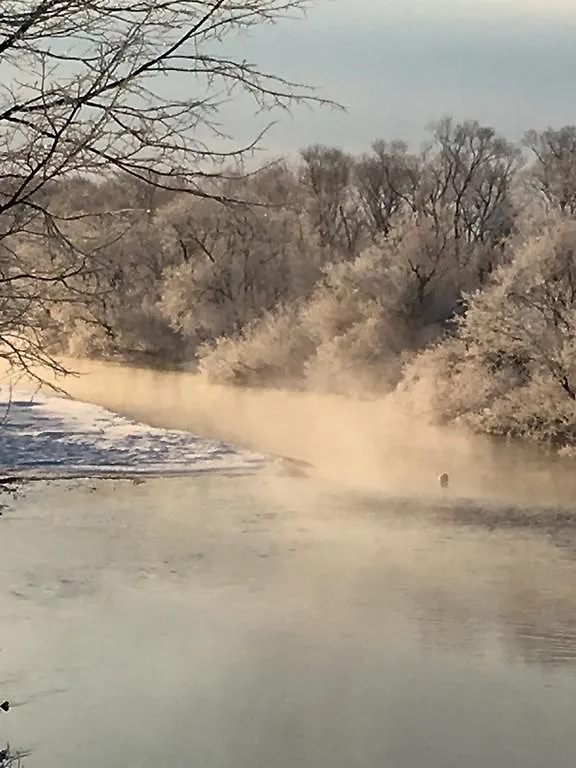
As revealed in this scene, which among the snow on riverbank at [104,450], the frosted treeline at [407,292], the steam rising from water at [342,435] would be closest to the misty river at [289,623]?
the steam rising from water at [342,435]

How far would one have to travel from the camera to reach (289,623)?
8289mm

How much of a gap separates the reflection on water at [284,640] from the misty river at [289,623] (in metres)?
0.02

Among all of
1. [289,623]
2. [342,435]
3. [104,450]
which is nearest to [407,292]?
[342,435]

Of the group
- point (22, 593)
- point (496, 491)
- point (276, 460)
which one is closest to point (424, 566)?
point (22, 593)

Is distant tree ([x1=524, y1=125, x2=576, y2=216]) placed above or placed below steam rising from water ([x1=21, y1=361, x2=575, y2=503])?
above

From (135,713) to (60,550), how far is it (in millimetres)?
3878

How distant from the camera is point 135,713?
6680 mm

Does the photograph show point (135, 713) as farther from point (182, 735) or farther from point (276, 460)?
point (276, 460)

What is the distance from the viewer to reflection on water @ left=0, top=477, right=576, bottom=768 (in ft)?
20.9

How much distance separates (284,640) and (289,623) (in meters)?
0.40

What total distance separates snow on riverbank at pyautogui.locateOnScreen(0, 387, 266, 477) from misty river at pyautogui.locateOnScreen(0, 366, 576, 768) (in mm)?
862

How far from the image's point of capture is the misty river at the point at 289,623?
639 centimetres

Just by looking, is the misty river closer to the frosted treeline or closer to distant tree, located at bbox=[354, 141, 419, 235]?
the frosted treeline

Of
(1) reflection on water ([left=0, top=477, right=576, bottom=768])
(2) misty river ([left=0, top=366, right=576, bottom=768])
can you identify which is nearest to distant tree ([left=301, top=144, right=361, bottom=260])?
(2) misty river ([left=0, top=366, right=576, bottom=768])
